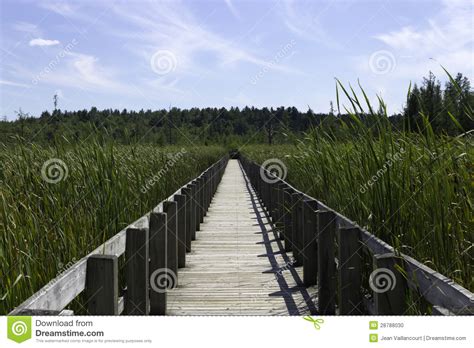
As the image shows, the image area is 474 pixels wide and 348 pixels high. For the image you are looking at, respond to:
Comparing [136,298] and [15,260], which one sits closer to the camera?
[15,260]

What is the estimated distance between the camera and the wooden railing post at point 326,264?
11.9 ft

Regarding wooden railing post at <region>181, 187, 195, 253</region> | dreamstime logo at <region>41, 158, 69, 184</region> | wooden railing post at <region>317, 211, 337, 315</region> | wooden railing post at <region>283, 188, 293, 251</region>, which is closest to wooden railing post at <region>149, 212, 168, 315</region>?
dreamstime logo at <region>41, 158, 69, 184</region>

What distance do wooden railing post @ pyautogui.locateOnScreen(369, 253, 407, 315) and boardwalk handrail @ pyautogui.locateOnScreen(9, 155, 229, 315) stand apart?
4.24ft

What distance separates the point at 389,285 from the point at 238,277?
8.62ft

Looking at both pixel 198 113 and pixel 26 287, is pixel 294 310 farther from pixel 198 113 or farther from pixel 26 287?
pixel 198 113

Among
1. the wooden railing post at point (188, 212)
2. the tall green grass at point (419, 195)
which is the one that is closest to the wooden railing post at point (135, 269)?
the tall green grass at point (419, 195)

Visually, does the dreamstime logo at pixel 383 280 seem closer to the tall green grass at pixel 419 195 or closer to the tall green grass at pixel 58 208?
the tall green grass at pixel 419 195

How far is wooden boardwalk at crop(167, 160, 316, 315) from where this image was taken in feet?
13.0

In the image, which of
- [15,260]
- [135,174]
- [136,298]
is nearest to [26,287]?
[15,260]

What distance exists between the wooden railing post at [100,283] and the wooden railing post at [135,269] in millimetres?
735

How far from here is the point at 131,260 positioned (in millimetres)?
3158

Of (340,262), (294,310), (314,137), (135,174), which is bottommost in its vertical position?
(294,310)
